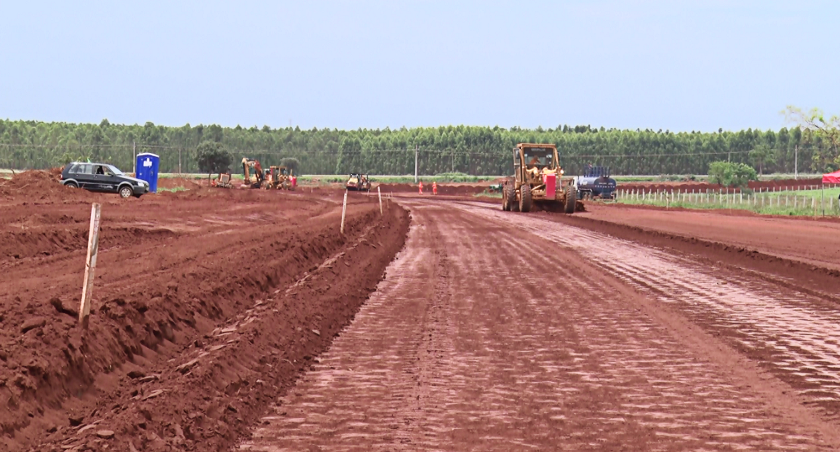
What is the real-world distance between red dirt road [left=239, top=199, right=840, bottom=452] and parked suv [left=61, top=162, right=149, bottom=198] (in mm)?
31680

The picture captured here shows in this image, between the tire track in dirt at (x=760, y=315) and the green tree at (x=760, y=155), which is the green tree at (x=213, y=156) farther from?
the tire track in dirt at (x=760, y=315)

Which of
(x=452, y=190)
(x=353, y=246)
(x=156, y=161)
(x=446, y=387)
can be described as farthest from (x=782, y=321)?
(x=452, y=190)

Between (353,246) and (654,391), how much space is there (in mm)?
15687

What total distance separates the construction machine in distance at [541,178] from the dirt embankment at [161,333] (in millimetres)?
23391

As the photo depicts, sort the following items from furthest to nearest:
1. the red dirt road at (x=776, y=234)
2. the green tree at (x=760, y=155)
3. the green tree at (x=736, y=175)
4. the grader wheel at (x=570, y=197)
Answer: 1. the green tree at (x=760, y=155)
2. the green tree at (x=736, y=175)
3. the grader wheel at (x=570, y=197)
4. the red dirt road at (x=776, y=234)

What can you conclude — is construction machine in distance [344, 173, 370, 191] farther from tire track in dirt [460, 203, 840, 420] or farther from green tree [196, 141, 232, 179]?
tire track in dirt [460, 203, 840, 420]

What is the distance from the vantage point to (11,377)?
762 centimetres

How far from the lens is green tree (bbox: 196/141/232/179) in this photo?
472 feet

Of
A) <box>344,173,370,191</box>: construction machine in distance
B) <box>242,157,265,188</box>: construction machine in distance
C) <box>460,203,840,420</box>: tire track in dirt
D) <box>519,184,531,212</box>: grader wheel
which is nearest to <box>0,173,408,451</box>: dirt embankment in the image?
<box>460,203,840,420</box>: tire track in dirt

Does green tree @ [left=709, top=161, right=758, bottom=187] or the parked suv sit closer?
the parked suv

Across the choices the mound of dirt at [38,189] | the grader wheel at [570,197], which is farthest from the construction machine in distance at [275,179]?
the grader wheel at [570,197]

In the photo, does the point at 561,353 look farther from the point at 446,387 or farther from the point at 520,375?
the point at 446,387

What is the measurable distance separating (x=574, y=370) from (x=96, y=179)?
4062cm

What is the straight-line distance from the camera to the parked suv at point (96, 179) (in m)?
46.2
